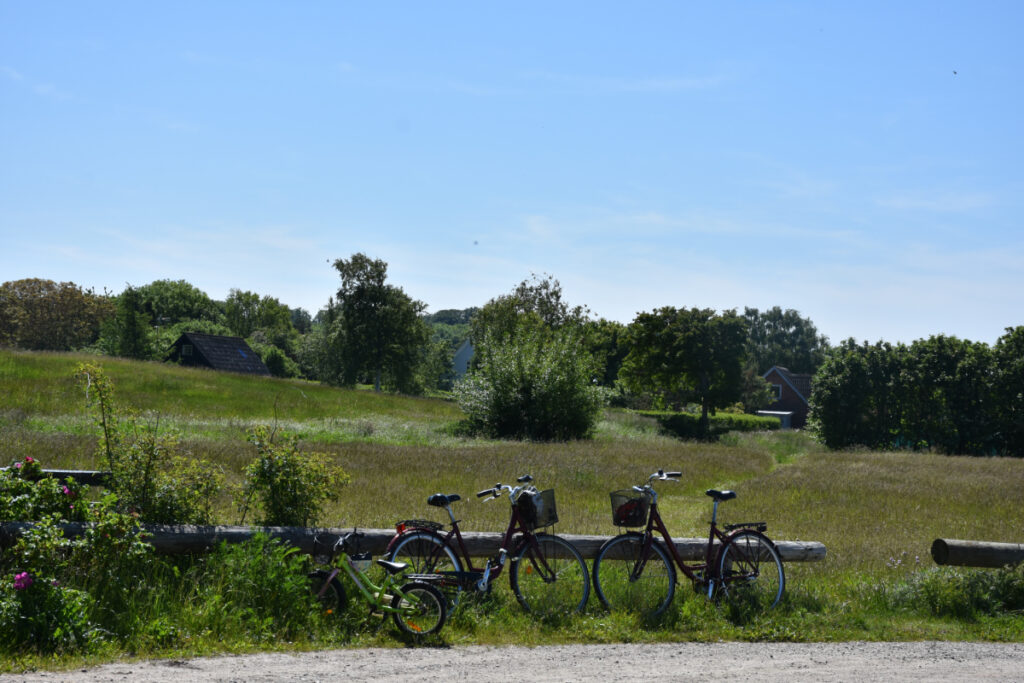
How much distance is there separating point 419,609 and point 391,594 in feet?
0.88

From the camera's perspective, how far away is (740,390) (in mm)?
52156

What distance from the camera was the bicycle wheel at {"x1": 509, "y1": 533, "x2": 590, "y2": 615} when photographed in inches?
294

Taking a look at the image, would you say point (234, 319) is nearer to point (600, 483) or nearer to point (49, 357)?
point (49, 357)

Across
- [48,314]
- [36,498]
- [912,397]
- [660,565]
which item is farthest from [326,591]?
[48,314]

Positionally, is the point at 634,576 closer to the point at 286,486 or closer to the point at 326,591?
the point at 326,591

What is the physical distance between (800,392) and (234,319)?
3453 inches

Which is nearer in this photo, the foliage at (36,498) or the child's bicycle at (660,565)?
the foliage at (36,498)

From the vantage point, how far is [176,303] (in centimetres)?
11338

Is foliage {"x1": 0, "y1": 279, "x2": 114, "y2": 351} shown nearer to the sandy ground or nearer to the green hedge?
the green hedge

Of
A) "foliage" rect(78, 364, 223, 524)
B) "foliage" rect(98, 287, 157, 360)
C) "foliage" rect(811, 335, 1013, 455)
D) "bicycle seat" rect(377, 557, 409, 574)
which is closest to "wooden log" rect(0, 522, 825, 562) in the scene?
"foliage" rect(78, 364, 223, 524)

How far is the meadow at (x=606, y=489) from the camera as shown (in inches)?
293

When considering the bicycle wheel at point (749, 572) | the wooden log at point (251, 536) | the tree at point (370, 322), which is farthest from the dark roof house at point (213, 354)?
the bicycle wheel at point (749, 572)

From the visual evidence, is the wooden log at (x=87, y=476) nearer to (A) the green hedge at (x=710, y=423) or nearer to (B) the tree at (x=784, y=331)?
(A) the green hedge at (x=710, y=423)

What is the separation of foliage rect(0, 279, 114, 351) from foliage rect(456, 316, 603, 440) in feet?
214
